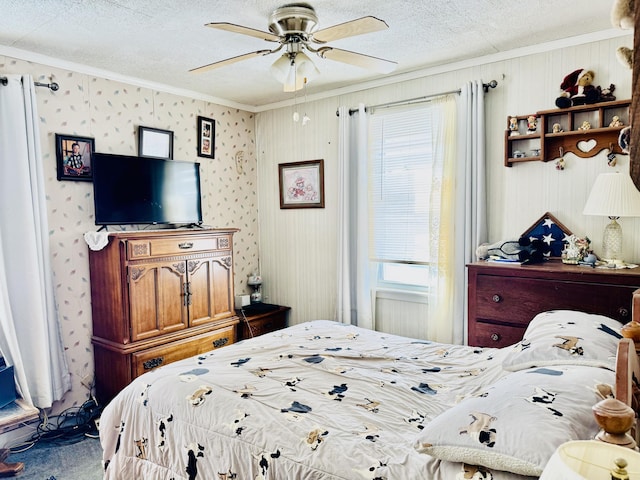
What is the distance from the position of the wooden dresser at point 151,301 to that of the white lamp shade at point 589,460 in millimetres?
3058

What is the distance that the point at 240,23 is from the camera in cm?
262

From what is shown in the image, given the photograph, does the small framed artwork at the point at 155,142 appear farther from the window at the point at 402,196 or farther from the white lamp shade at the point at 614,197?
the white lamp shade at the point at 614,197

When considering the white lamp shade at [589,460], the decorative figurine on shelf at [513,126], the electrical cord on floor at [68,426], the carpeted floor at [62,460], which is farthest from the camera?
the decorative figurine on shelf at [513,126]

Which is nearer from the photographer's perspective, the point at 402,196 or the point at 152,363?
the point at 152,363

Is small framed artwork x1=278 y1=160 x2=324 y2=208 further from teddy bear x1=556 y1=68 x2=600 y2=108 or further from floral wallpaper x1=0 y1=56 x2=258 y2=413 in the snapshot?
teddy bear x1=556 y1=68 x2=600 y2=108

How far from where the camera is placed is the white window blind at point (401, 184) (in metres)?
3.67

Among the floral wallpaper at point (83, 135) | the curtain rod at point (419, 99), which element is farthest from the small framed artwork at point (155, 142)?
the curtain rod at point (419, 99)

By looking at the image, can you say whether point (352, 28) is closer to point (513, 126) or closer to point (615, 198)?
point (513, 126)

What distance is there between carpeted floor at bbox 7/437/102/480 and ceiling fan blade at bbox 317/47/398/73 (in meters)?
2.76

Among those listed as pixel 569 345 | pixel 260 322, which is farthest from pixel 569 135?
pixel 260 322

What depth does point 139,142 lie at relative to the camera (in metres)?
3.72

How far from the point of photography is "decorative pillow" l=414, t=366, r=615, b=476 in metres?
1.10

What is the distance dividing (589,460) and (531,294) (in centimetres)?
220

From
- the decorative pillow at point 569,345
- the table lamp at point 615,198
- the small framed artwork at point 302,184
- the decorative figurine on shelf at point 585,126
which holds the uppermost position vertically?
the decorative figurine on shelf at point 585,126
